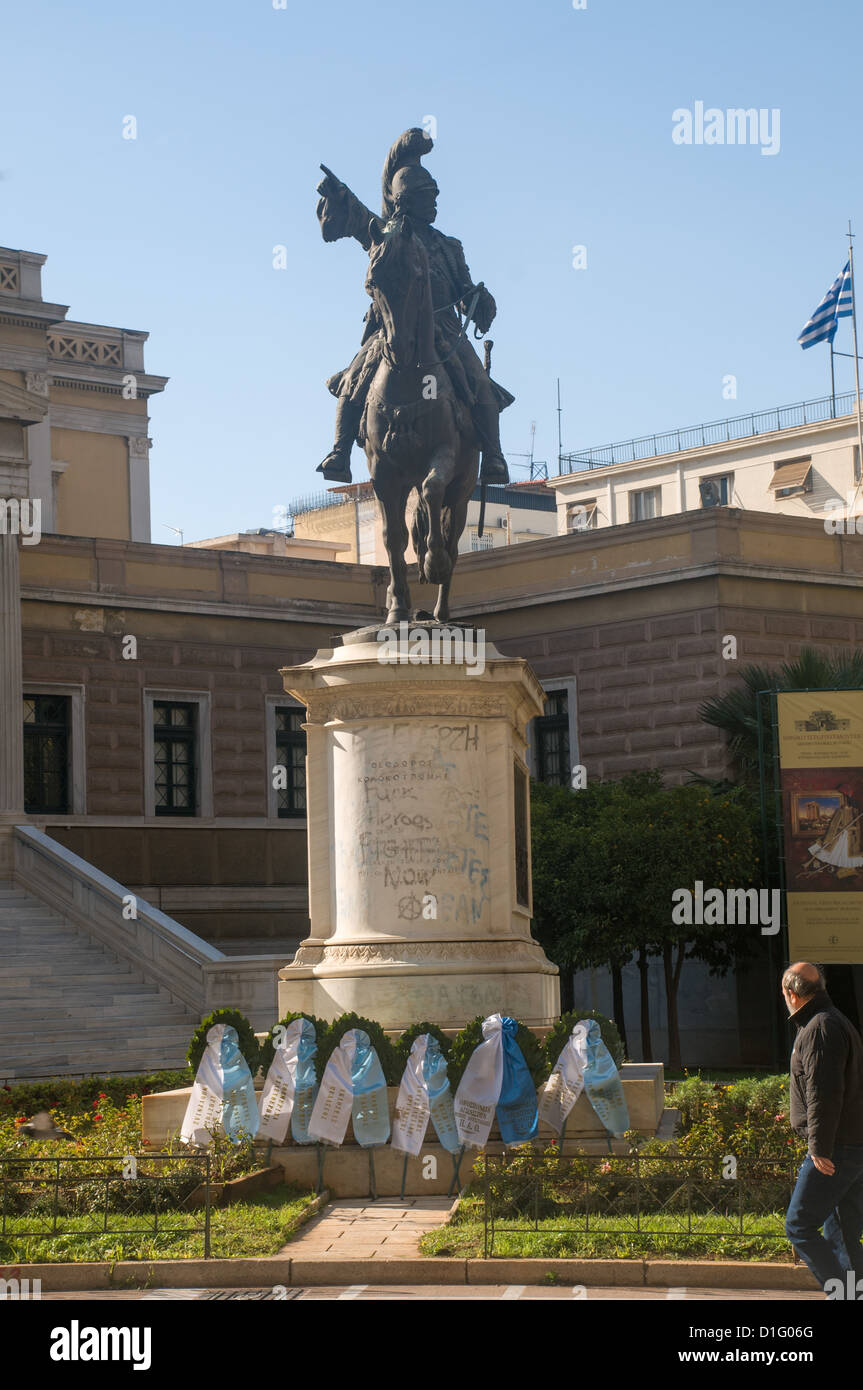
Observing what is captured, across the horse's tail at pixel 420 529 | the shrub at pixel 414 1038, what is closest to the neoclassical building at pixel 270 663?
the horse's tail at pixel 420 529

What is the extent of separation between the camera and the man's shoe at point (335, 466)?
16.7 metres

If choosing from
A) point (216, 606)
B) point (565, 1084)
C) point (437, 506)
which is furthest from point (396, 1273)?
point (216, 606)

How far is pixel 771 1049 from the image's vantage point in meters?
32.4

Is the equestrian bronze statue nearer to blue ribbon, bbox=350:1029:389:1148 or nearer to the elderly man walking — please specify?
blue ribbon, bbox=350:1029:389:1148

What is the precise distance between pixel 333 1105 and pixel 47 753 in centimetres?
2331

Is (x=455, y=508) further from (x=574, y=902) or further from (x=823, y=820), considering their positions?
(x=823, y=820)

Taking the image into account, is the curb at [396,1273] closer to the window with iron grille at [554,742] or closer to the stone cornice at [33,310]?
the window with iron grille at [554,742]

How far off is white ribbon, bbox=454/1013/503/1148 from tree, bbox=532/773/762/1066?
628 inches

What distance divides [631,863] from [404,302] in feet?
48.1

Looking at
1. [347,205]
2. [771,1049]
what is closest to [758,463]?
[771,1049]

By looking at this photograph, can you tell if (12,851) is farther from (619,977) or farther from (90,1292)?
(90,1292)

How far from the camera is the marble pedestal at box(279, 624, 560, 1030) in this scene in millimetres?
14758

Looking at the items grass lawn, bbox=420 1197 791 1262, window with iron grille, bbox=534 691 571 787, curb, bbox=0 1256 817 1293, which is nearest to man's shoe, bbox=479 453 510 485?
grass lawn, bbox=420 1197 791 1262

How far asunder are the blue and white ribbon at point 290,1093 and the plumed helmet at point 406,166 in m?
6.96
